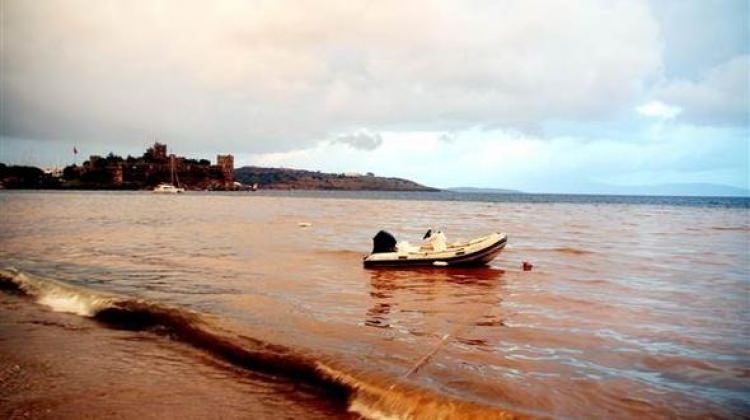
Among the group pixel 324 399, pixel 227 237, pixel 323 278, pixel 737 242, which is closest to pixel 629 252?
pixel 737 242

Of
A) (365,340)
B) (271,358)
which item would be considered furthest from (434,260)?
(271,358)

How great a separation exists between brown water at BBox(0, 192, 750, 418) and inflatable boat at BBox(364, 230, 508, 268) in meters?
0.66

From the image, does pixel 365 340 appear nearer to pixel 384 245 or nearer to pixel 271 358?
pixel 271 358

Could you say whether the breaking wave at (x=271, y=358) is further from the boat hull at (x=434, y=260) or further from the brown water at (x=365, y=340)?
the boat hull at (x=434, y=260)

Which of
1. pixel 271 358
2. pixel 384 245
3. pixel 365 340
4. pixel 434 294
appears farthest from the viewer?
pixel 384 245

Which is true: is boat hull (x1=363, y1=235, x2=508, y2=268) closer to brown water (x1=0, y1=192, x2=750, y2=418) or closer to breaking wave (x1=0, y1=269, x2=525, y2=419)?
brown water (x1=0, y1=192, x2=750, y2=418)

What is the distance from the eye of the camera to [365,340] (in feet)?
31.9

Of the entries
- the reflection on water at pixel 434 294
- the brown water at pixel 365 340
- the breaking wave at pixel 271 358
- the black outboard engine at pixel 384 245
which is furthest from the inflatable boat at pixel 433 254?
the breaking wave at pixel 271 358

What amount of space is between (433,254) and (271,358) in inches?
492

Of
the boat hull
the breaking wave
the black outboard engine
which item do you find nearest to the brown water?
the breaking wave

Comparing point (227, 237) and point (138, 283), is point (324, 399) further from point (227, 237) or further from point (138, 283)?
point (227, 237)

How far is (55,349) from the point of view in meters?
8.65

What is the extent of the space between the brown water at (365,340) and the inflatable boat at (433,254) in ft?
2.16

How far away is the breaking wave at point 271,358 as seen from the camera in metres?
6.68
